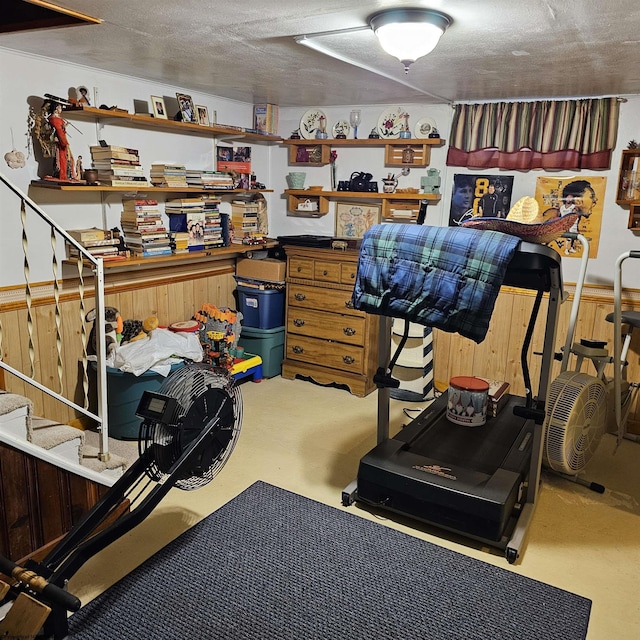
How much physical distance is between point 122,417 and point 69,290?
35.0 inches

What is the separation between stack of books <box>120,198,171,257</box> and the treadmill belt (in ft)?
7.12

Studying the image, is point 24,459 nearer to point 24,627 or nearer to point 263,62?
point 24,627

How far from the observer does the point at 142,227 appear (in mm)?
3961

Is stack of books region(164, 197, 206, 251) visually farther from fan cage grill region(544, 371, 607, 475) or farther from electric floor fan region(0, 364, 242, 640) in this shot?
fan cage grill region(544, 371, 607, 475)

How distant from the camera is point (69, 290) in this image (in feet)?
12.4

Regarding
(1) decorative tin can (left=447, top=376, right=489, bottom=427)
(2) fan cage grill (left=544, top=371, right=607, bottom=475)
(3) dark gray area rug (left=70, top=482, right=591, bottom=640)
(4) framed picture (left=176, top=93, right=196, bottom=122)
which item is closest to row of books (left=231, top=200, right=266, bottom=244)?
(4) framed picture (left=176, top=93, right=196, bottom=122)

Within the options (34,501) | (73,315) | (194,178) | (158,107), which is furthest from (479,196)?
(34,501)

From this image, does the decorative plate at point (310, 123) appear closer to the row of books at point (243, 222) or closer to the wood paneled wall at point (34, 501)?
the row of books at point (243, 222)

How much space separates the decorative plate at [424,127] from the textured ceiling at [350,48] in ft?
0.80

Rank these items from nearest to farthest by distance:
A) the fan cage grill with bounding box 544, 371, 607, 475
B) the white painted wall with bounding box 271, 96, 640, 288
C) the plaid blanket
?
the plaid blanket < the fan cage grill with bounding box 544, 371, 607, 475 < the white painted wall with bounding box 271, 96, 640, 288

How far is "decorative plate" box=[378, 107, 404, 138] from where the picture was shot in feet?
15.3

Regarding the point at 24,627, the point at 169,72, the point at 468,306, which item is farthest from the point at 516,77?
the point at 24,627

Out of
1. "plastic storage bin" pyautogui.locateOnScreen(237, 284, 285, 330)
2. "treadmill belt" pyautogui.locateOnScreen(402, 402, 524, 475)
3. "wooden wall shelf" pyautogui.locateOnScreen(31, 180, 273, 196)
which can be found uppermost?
"wooden wall shelf" pyautogui.locateOnScreen(31, 180, 273, 196)

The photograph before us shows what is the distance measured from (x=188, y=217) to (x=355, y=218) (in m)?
1.45
